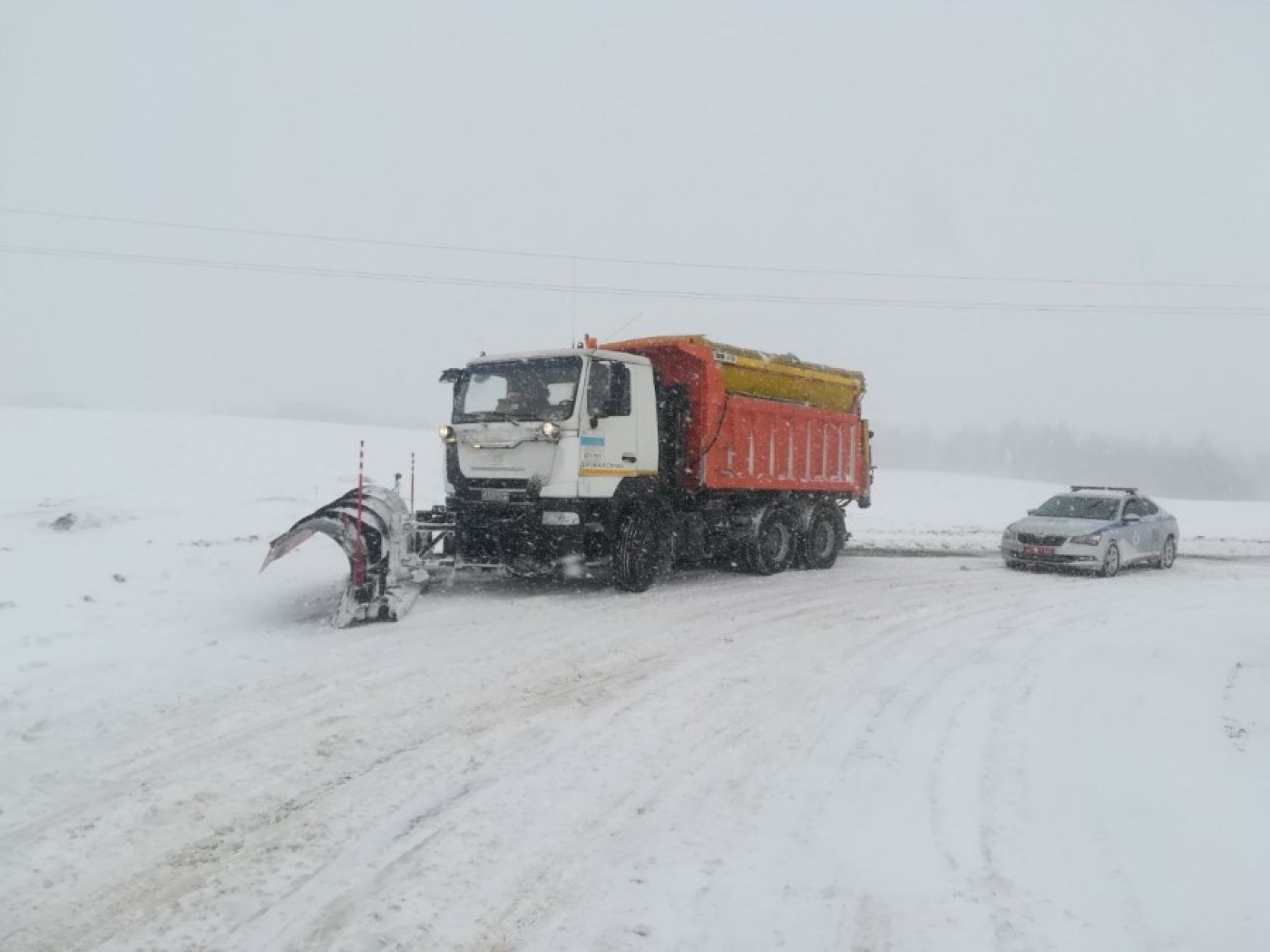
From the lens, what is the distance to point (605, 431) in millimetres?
Answer: 11070

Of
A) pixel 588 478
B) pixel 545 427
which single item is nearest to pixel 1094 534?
pixel 588 478

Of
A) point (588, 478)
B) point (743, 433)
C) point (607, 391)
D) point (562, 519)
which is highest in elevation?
point (607, 391)

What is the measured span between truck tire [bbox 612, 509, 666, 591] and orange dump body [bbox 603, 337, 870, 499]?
1234mm

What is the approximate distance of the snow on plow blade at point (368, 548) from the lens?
349 inches

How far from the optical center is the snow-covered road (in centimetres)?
344

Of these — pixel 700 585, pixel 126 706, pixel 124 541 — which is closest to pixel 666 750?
pixel 126 706

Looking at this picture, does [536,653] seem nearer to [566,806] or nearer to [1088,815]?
[566,806]

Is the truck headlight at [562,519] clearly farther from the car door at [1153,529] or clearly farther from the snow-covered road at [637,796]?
the car door at [1153,529]

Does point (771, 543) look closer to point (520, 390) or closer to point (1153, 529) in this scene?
point (520, 390)

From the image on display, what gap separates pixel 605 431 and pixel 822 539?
617 centimetres

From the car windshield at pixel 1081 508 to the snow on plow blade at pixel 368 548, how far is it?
38.8 feet

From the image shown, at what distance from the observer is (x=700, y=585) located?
12.7m

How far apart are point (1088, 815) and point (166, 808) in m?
4.44

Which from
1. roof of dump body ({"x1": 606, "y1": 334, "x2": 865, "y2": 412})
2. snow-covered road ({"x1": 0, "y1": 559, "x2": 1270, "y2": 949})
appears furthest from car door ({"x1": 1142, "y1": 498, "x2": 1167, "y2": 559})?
snow-covered road ({"x1": 0, "y1": 559, "x2": 1270, "y2": 949})
